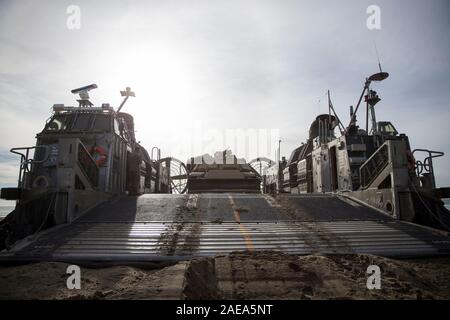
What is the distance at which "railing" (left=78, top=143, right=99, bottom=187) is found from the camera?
273 inches

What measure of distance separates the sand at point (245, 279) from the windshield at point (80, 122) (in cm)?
617

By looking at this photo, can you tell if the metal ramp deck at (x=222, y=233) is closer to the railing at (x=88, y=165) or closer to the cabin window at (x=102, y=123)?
the railing at (x=88, y=165)

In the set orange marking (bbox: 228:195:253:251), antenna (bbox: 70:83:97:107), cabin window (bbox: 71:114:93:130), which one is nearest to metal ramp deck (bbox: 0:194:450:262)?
orange marking (bbox: 228:195:253:251)

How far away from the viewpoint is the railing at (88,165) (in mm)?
6937

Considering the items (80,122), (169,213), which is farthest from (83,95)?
(169,213)

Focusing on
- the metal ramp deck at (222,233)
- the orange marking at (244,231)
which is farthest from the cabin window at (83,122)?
the orange marking at (244,231)

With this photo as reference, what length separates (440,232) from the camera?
5.34 m

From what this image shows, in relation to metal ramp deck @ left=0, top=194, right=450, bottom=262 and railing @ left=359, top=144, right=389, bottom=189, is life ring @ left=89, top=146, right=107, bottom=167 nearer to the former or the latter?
metal ramp deck @ left=0, top=194, right=450, bottom=262

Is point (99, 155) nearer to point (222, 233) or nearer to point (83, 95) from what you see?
point (83, 95)

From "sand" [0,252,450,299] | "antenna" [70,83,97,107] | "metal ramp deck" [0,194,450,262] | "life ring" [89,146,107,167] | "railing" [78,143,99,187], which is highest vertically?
"antenna" [70,83,97,107]

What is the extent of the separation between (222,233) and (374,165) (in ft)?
18.3

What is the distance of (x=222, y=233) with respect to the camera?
519 cm

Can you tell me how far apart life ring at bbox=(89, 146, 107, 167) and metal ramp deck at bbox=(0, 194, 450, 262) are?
1.68 metres

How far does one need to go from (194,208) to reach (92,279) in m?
3.84
